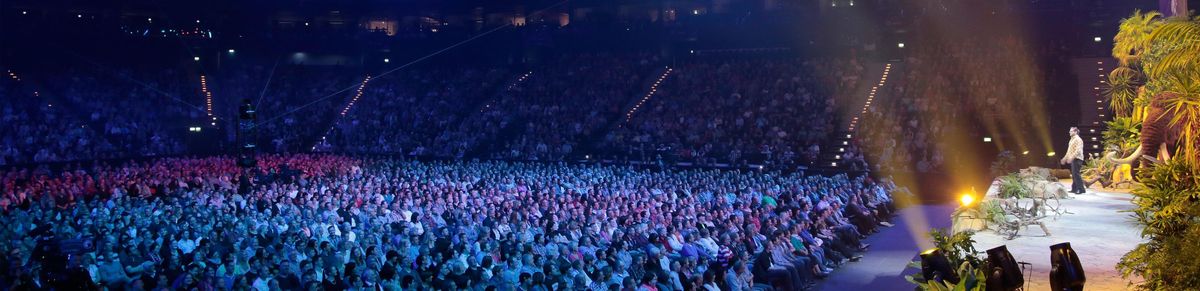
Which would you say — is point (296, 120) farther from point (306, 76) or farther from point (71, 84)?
point (71, 84)

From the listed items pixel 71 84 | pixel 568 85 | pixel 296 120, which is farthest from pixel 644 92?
pixel 71 84

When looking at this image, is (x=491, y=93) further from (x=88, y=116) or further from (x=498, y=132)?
(x=88, y=116)

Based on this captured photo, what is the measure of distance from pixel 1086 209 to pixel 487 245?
805 cm

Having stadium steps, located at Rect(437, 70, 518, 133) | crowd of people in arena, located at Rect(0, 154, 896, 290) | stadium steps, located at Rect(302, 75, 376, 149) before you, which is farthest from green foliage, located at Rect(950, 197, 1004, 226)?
stadium steps, located at Rect(302, 75, 376, 149)

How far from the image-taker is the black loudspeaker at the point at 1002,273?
7.31 metres

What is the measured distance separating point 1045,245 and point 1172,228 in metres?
3.42

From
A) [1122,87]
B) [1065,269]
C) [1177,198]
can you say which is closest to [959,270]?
[1065,269]

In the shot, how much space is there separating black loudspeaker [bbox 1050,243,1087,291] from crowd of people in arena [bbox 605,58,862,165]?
1777 centimetres

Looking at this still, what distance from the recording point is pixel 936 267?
768 centimetres

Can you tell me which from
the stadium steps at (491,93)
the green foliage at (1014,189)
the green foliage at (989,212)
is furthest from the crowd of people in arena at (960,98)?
the stadium steps at (491,93)

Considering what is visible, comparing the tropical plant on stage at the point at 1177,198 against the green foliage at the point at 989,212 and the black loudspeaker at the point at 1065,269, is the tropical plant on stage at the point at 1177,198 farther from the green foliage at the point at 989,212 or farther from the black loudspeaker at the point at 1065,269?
the green foliage at the point at 989,212

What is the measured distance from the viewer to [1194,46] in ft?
22.7

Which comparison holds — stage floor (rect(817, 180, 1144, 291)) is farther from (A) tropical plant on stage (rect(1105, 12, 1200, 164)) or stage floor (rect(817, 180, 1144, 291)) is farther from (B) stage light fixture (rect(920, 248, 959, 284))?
(B) stage light fixture (rect(920, 248, 959, 284))

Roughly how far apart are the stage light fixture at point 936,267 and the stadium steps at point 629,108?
21.7 m
